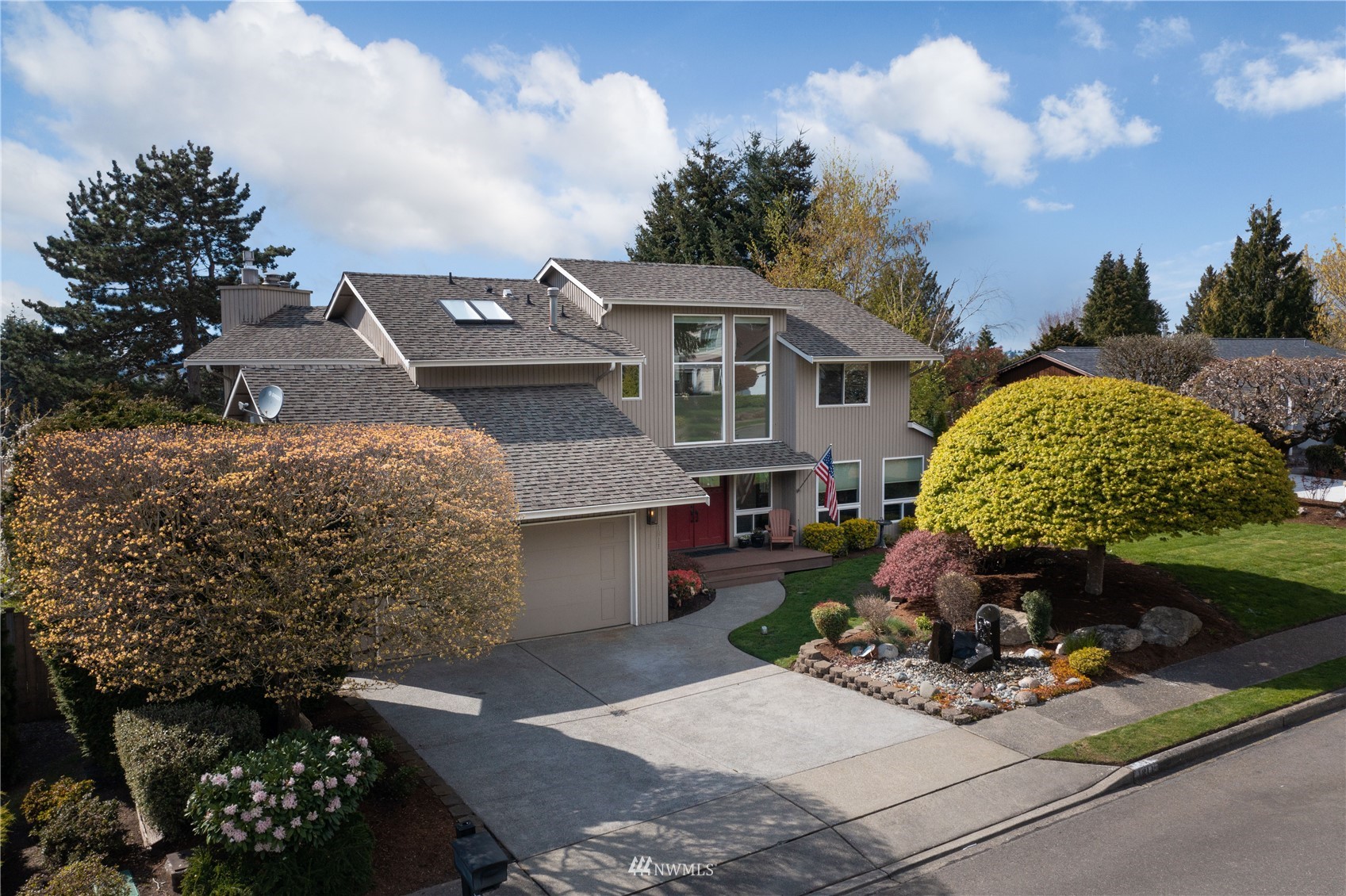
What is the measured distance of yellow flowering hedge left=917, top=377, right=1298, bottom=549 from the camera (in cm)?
1299

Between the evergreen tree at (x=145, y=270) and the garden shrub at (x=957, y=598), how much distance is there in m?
32.3

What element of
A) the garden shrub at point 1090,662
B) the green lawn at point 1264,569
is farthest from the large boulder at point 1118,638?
the green lawn at point 1264,569

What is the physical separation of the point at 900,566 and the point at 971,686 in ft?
13.5

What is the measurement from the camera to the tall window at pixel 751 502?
72.9 feet

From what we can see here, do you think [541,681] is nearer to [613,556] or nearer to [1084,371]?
[613,556]

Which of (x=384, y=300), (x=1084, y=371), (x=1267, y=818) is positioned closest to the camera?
(x=1267, y=818)

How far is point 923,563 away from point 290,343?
53.4ft

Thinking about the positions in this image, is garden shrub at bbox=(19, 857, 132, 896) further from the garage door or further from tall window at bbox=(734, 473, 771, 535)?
tall window at bbox=(734, 473, 771, 535)

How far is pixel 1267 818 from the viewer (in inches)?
356

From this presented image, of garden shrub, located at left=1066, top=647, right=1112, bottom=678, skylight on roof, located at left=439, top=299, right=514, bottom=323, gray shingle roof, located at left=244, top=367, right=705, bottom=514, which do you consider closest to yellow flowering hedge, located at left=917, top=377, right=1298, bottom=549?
garden shrub, located at left=1066, top=647, right=1112, bottom=678

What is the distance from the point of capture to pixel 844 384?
2334 centimetres

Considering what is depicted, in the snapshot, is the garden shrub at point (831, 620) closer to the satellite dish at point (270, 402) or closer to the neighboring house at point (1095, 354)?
the satellite dish at point (270, 402)

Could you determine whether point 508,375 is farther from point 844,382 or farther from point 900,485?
point 900,485

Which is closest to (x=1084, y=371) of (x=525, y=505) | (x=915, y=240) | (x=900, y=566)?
(x=915, y=240)
